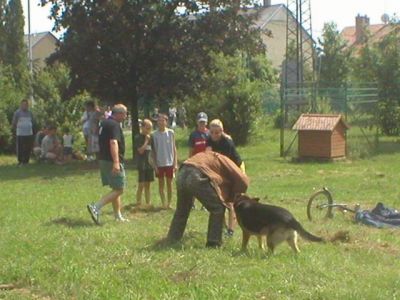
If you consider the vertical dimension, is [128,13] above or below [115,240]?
above

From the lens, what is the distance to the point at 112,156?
11.4m

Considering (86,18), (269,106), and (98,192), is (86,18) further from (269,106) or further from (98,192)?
(269,106)

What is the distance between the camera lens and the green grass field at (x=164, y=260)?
280 inches

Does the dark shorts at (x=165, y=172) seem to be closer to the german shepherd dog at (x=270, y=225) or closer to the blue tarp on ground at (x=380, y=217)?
the blue tarp on ground at (x=380, y=217)

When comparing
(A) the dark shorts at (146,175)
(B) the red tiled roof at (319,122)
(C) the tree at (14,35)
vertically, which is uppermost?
→ (C) the tree at (14,35)

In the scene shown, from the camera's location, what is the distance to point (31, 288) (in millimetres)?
7441

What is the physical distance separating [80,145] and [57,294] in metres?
18.6

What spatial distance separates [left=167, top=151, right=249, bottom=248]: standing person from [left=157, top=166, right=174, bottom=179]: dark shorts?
369cm

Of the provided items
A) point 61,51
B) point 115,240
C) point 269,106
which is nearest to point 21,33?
point 269,106

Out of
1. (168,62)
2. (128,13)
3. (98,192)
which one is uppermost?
(128,13)

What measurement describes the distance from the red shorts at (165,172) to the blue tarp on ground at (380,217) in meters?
3.26

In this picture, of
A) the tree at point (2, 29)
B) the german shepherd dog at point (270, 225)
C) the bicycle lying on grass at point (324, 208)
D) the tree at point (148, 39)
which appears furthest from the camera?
the tree at point (2, 29)

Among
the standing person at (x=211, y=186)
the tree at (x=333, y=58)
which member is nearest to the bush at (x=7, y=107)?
the standing person at (x=211, y=186)

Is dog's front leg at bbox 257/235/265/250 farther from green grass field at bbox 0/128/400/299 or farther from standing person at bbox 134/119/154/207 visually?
standing person at bbox 134/119/154/207
